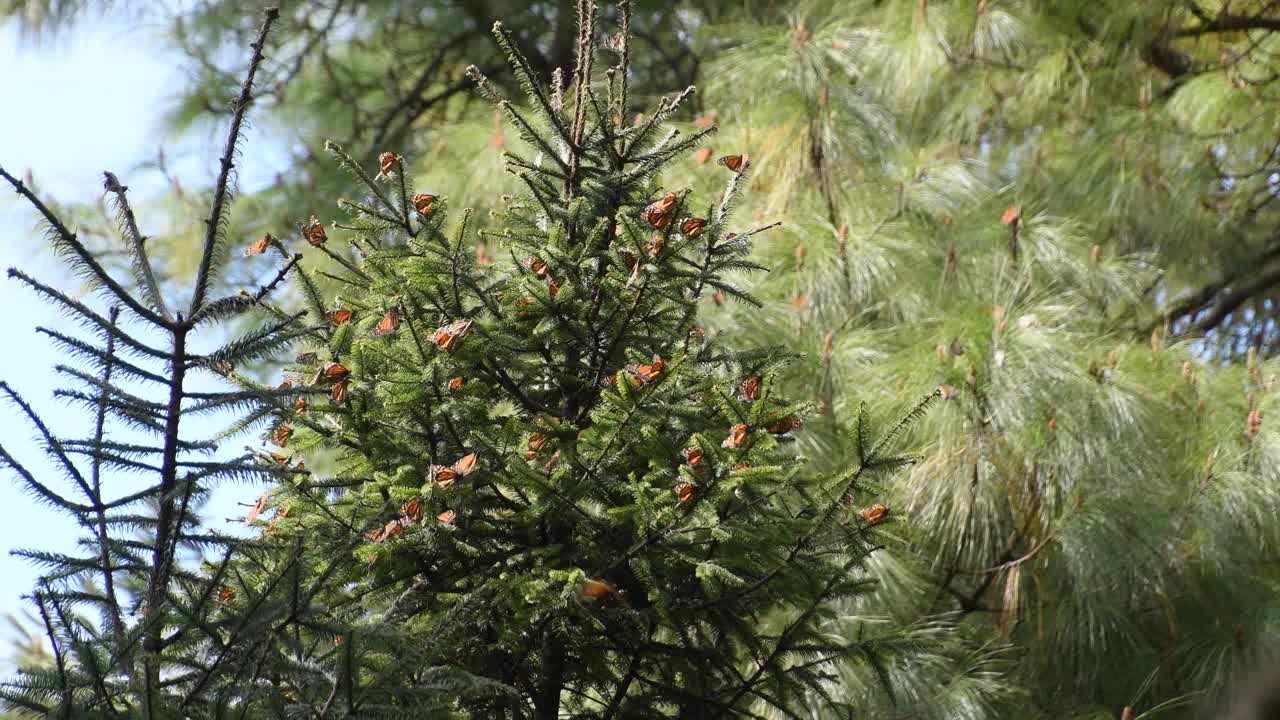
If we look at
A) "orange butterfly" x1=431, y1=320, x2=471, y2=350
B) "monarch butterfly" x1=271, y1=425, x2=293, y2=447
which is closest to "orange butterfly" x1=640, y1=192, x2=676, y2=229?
"orange butterfly" x1=431, y1=320, x2=471, y2=350

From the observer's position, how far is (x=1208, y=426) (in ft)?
12.4

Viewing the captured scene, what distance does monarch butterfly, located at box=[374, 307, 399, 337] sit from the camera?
2189 mm

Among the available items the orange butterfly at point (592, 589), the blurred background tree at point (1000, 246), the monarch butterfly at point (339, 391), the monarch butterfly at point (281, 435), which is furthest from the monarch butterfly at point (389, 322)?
the blurred background tree at point (1000, 246)

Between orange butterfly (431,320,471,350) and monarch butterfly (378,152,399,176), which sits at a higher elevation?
monarch butterfly (378,152,399,176)

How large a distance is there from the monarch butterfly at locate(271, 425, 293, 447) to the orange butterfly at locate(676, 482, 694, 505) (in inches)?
25.8

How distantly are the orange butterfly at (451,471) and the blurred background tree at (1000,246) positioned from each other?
1477mm

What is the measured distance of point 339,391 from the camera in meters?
2.12

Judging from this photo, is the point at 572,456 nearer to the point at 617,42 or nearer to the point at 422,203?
the point at 422,203

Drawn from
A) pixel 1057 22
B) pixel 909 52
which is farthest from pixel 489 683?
pixel 1057 22

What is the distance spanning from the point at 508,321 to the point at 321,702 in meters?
0.70

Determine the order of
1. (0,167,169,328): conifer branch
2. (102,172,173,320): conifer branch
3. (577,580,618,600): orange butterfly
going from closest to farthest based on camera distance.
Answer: (0,167,169,328): conifer branch
(102,172,173,320): conifer branch
(577,580,618,600): orange butterfly

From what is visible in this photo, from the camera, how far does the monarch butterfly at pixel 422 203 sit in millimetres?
2266

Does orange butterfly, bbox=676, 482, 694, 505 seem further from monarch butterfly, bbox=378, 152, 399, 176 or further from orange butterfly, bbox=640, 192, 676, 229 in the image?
monarch butterfly, bbox=378, 152, 399, 176

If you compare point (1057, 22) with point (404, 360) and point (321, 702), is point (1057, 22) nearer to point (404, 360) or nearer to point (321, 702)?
point (404, 360)
